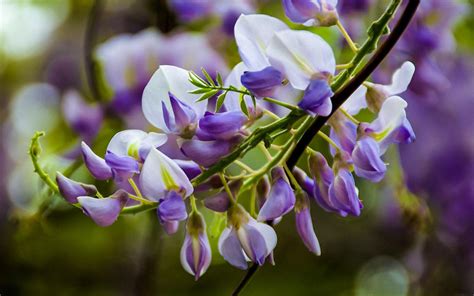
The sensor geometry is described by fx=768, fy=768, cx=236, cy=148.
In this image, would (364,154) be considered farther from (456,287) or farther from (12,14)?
(12,14)

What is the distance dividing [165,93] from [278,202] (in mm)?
68

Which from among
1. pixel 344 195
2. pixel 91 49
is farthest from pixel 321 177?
pixel 91 49

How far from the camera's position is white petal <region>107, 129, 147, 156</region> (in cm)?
32

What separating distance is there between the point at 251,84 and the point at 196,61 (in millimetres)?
391

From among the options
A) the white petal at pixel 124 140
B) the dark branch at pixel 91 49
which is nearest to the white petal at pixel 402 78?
the white petal at pixel 124 140

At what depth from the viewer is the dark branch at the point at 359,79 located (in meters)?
0.27

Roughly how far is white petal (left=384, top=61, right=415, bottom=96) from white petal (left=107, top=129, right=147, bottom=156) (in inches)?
4.2

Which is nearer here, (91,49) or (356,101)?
(356,101)

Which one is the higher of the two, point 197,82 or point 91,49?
point 197,82

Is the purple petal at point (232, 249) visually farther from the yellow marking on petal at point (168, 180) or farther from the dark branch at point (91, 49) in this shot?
the dark branch at point (91, 49)

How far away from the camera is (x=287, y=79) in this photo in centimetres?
30

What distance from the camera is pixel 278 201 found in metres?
0.30

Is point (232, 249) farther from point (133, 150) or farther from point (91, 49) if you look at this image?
point (91, 49)

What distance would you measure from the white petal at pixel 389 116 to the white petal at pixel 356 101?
2 cm
